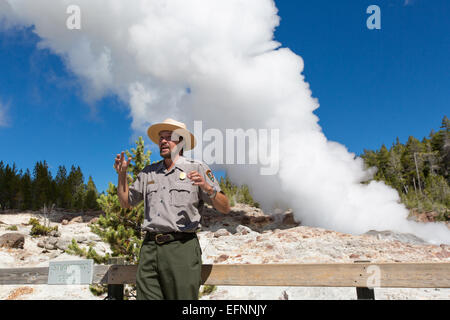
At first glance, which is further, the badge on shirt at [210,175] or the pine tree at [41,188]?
the pine tree at [41,188]

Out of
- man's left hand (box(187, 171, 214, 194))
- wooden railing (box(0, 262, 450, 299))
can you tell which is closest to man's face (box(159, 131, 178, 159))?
man's left hand (box(187, 171, 214, 194))

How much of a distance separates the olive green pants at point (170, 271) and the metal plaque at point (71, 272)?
0.91 m

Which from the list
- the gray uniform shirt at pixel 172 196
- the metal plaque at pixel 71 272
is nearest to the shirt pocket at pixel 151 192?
the gray uniform shirt at pixel 172 196

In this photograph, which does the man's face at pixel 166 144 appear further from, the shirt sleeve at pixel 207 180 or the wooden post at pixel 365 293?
the wooden post at pixel 365 293

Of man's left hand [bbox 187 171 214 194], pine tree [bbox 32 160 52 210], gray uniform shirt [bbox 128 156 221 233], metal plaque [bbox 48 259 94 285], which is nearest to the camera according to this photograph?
man's left hand [bbox 187 171 214 194]

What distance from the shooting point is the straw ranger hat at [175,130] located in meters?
2.69

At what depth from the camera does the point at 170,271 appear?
2.34 metres

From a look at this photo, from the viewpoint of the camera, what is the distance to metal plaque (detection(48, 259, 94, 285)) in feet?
9.92

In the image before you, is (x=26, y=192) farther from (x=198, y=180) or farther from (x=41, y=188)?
(x=198, y=180)

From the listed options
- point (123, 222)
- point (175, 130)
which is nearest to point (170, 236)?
point (175, 130)

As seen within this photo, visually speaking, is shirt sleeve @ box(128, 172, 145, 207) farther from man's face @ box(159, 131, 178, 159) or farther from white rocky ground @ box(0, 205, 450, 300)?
white rocky ground @ box(0, 205, 450, 300)

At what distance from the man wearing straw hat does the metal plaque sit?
2.90 feet

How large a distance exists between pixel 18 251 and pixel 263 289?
9967 mm

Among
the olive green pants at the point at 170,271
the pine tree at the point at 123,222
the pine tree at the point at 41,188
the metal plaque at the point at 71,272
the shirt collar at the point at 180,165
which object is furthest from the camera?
the pine tree at the point at 41,188
